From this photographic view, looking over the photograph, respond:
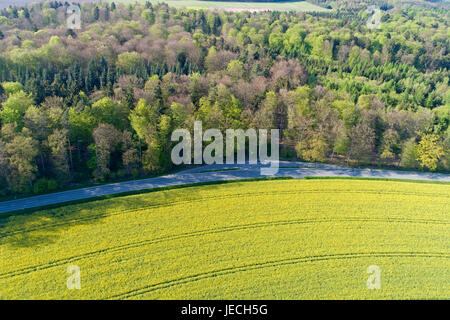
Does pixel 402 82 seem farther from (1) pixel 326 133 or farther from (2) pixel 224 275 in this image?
(2) pixel 224 275

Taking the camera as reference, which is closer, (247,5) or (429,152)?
(429,152)

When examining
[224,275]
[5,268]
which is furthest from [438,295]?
[5,268]

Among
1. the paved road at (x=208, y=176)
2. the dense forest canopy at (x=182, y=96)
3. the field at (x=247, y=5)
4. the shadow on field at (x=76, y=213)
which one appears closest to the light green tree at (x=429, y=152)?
the dense forest canopy at (x=182, y=96)

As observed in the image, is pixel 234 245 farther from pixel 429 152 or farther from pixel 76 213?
pixel 429 152

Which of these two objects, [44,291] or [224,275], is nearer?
[44,291]

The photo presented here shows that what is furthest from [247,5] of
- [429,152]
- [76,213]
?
[76,213]

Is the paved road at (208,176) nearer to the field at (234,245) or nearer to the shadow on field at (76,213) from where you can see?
the shadow on field at (76,213)

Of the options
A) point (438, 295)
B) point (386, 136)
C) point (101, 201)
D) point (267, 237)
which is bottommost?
point (438, 295)
